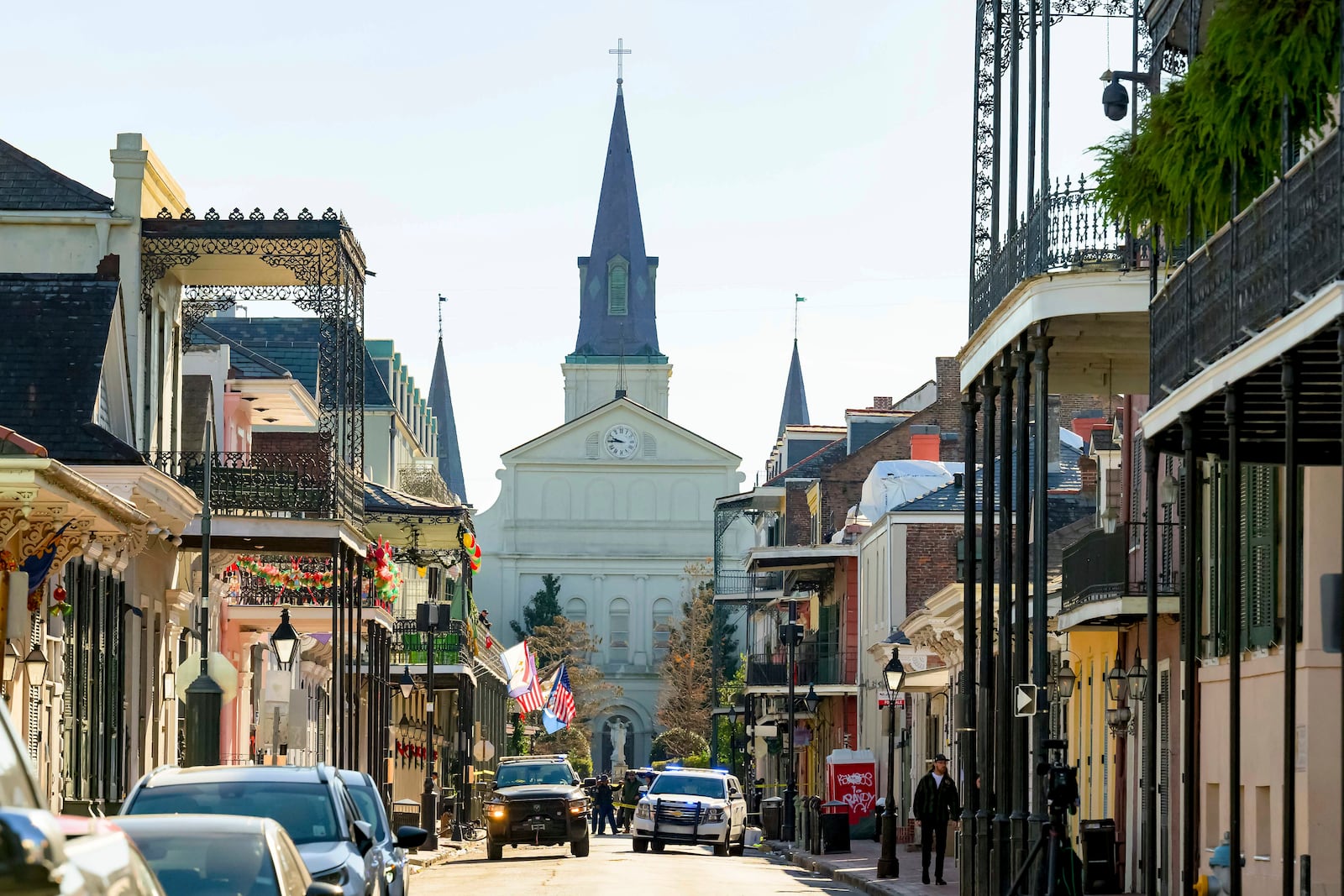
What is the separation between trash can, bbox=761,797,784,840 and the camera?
52.0m

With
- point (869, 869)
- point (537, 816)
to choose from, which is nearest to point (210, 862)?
point (869, 869)

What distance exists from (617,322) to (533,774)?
92.0 meters

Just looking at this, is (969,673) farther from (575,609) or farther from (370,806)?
(575,609)

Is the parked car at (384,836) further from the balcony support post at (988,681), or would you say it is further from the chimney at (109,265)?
the chimney at (109,265)

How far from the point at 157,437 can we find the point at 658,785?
14157mm

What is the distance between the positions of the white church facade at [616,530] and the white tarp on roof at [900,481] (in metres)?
61.7

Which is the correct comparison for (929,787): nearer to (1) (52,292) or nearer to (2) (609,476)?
(1) (52,292)

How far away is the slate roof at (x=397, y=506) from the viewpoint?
45.2m

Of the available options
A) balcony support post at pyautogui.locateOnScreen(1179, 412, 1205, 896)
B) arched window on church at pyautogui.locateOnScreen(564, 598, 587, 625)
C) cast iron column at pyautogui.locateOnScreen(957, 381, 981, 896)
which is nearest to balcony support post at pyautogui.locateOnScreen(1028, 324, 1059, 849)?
cast iron column at pyautogui.locateOnScreen(957, 381, 981, 896)

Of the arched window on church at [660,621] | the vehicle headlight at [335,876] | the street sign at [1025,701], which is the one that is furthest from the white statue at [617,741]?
the vehicle headlight at [335,876]

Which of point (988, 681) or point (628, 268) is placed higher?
point (628, 268)

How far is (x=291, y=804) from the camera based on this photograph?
14375mm

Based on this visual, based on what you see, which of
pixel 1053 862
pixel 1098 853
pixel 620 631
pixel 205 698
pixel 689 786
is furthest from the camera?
pixel 620 631

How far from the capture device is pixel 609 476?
124 metres
